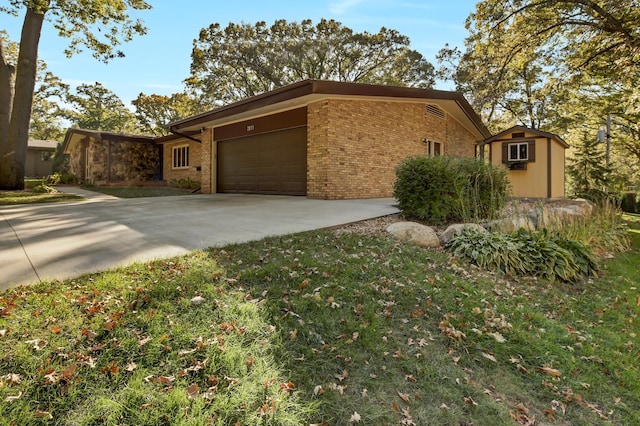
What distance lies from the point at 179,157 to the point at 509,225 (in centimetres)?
1684

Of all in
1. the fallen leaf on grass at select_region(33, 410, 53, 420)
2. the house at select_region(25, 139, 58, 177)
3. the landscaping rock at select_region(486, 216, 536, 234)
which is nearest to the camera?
the fallen leaf on grass at select_region(33, 410, 53, 420)

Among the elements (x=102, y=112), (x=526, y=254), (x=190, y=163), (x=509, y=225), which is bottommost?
(x=526, y=254)

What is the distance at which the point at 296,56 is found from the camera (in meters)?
21.7

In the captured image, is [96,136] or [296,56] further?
[296,56]

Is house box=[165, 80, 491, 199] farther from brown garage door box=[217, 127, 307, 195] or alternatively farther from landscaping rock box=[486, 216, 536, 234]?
landscaping rock box=[486, 216, 536, 234]

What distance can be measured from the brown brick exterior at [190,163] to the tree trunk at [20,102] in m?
6.10

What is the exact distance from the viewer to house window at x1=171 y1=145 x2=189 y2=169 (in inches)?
683

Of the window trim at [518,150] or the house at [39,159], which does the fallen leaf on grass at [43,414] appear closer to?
the window trim at [518,150]

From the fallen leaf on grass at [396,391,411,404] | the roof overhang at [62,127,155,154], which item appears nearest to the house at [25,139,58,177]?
the roof overhang at [62,127,155,154]

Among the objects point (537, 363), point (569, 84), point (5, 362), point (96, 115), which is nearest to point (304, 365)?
point (5, 362)

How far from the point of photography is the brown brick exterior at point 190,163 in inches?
642

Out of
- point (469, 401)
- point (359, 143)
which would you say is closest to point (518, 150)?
point (359, 143)

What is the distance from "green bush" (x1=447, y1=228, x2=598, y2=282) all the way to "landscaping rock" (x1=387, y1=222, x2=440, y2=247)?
27 cm

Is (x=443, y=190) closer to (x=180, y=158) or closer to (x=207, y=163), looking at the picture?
(x=207, y=163)
